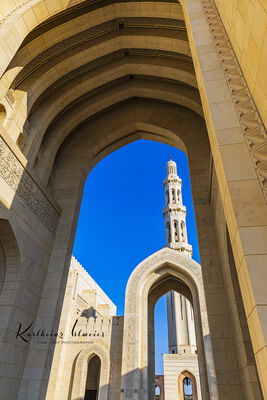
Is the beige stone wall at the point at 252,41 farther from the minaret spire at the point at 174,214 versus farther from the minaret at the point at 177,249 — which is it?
the minaret spire at the point at 174,214

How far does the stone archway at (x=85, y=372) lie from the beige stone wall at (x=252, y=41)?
10.8m

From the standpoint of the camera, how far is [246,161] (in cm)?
223

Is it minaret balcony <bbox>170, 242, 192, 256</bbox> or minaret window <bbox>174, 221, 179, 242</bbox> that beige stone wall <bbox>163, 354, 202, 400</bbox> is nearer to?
minaret balcony <bbox>170, 242, 192, 256</bbox>

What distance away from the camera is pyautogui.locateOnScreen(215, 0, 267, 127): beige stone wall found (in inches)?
79.0

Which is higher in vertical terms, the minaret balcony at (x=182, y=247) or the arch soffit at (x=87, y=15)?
the minaret balcony at (x=182, y=247)

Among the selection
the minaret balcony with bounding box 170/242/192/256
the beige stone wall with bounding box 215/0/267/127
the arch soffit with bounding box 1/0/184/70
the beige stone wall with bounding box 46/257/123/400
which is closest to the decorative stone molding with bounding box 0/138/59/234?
the arch soffit with bounding box 1/0/184/70

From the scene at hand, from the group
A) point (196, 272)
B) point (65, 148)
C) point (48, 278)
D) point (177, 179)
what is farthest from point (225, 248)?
point (177, 179)

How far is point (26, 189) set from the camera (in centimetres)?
505

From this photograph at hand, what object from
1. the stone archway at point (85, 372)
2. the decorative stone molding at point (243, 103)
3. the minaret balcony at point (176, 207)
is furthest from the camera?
the minaret balcony at point (176, 207)

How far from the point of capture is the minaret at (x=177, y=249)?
752 inches

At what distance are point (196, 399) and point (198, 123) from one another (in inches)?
606

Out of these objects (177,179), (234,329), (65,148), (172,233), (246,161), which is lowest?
(234,329)

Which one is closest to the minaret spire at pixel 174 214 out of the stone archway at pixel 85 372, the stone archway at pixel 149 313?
the stone archway at pixel 149 313

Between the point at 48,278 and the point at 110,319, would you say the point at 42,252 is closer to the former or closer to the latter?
the point at 48,278
